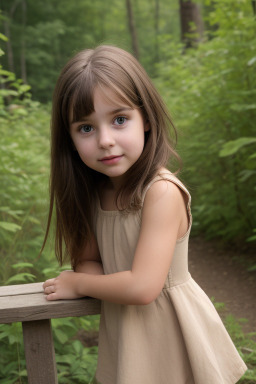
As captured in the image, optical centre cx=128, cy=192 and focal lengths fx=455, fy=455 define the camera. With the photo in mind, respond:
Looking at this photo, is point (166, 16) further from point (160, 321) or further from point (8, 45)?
point (160, 321)

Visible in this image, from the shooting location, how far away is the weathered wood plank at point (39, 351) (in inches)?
65.6

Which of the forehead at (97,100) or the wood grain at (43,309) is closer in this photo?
the forehead at (97,100)

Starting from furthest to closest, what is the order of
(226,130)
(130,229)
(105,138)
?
1. (226,130)
2. (130,229)
3. (105,138)

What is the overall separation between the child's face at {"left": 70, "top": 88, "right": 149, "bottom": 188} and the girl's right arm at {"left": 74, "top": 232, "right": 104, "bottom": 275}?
1.24ft

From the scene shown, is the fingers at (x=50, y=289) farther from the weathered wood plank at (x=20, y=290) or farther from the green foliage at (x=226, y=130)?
the green foliage at (x=226, y=130)

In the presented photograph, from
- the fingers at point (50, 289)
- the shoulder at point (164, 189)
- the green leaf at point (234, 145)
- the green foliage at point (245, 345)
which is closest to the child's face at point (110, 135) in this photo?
the shoulder at point (164, 189)

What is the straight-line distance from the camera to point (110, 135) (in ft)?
4.74

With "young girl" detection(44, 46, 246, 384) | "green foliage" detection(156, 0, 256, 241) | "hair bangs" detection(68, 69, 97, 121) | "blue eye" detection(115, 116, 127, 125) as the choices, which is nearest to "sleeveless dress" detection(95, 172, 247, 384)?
"young girl" detection(44, 46, 246, 384)

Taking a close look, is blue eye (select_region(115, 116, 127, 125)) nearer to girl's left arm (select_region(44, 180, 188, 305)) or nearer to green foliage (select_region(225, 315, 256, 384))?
girl's left arm (select_region(44, 180, 188, 305))

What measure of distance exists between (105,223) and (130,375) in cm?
53

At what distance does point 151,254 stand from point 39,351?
0.61 metres

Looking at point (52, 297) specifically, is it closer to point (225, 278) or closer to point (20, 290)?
point (20, 290)

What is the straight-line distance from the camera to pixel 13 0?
22.1m

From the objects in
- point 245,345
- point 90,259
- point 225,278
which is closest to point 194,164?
point 225,278
